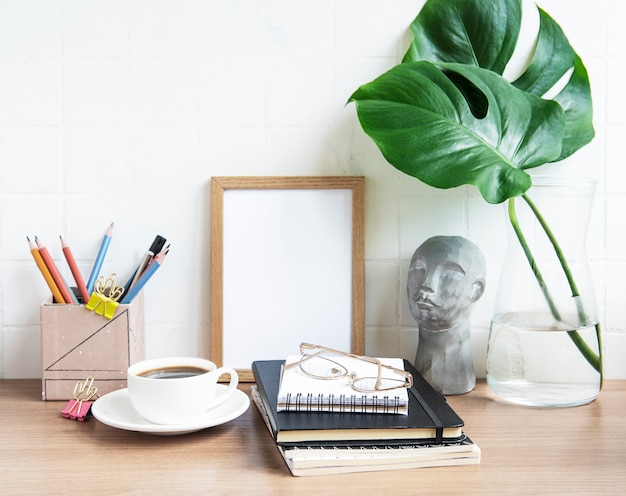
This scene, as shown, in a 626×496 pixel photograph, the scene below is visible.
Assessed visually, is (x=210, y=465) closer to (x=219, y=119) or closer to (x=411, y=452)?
(x=411, y=452)

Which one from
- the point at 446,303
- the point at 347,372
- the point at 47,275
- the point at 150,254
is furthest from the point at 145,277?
the point at 446,303

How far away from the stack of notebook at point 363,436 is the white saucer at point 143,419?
0.24ft

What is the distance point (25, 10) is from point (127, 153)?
27 cm

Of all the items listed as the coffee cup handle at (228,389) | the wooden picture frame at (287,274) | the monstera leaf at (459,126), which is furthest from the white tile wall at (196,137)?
the coffee cup handle at (228,389)

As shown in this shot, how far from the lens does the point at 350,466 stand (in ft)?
2.82

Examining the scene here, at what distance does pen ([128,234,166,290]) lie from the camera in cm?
115

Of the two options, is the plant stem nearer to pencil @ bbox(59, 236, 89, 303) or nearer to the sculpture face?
the sculpture face

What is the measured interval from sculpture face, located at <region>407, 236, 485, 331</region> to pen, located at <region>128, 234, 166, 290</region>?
1.28 feet

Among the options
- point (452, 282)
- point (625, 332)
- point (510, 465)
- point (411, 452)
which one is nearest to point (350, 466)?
point (411, 452)

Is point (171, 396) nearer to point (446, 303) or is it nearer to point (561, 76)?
point (446, 303)

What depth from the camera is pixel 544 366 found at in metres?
1.08

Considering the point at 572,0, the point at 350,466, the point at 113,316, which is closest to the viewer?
the point at 350,466

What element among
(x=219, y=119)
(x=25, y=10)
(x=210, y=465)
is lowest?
(x=210, y=465)

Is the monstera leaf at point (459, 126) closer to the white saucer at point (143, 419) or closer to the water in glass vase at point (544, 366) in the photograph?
the water in glass vase at point (544, 366)
